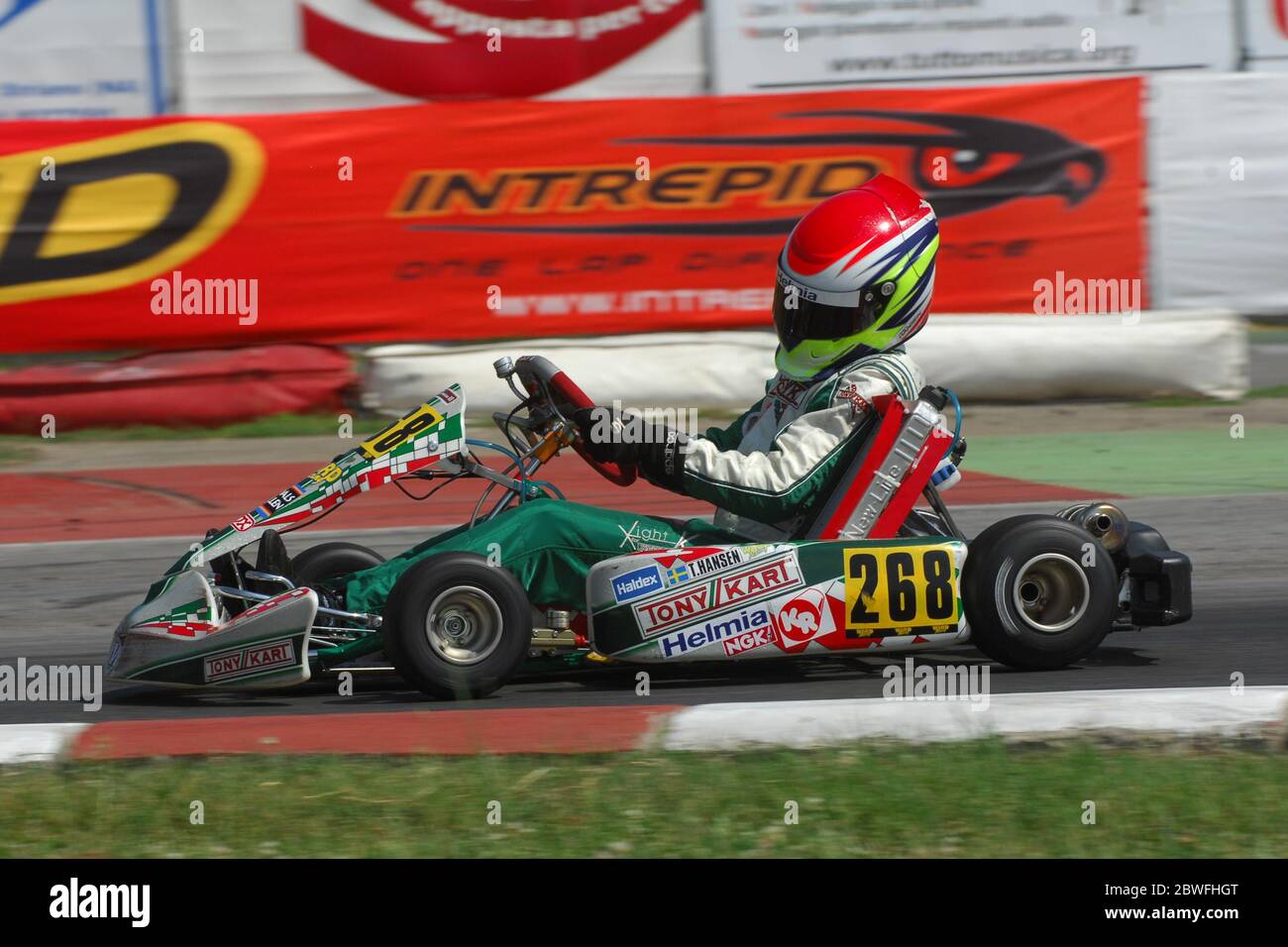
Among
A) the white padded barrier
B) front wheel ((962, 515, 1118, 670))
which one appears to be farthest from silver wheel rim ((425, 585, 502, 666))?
the white padded barrier

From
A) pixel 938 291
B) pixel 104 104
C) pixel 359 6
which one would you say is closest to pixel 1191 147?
pixel 938 291

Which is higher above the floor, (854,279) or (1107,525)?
(854,279)

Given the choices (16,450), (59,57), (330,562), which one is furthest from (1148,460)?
(59,57)

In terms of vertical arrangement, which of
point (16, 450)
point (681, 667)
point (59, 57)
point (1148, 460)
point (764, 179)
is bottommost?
point (681, 667)

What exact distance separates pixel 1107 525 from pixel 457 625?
76.4 inches

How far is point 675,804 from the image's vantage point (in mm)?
3502

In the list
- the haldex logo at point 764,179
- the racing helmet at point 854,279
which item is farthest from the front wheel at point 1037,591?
the haldex logo at point 764,179

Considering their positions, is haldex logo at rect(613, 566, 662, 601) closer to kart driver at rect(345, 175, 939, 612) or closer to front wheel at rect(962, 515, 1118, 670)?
kart driver at rect(345, 175, 939, 612)

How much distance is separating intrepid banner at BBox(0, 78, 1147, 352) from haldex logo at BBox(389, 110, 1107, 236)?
0.01m

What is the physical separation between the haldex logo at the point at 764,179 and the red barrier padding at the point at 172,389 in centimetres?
115

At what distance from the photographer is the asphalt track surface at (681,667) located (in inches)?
185

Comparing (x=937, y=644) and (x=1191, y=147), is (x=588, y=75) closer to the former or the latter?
(x=1191, y=147)

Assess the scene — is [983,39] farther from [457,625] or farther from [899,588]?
[457,625]

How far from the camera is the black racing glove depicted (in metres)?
4.59
